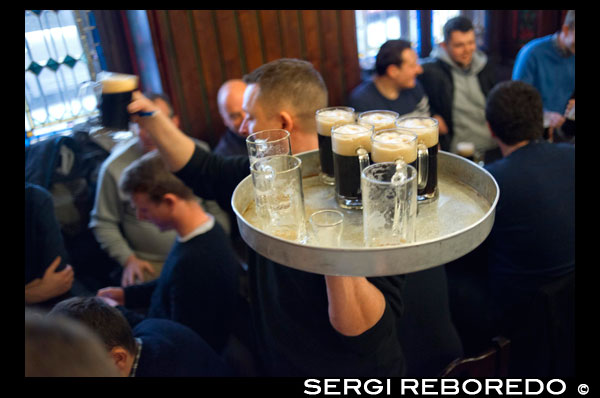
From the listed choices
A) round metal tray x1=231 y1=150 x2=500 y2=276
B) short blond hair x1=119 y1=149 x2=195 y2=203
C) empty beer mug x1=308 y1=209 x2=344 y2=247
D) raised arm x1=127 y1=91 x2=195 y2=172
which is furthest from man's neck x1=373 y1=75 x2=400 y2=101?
empty beer mug x1=308 y1=209 x2=344 y2=247

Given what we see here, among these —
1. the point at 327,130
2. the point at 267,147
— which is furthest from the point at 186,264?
the point at 327,130

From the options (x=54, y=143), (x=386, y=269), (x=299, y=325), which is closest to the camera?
(x=386, y=269)

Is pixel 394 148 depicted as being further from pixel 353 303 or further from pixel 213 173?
pixel 213 173

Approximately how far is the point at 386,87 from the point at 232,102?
3.51 feet

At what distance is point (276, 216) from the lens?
921 millimetres

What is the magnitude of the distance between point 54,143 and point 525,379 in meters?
2.77

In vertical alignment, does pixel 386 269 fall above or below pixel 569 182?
above

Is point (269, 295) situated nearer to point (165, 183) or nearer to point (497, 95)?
point (165, 183)

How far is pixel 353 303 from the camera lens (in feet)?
3.43

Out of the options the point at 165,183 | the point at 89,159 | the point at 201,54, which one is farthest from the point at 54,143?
the point at 165,183

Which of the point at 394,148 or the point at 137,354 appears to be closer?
the point at 394,148

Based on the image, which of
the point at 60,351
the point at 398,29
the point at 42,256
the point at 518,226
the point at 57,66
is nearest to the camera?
the point at 60,351

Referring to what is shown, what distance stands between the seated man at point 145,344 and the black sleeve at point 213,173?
0.46 metres

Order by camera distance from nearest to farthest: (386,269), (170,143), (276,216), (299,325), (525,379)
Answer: (386,269)
(276,216)
(299,325)
(170,143)
(525,379)
